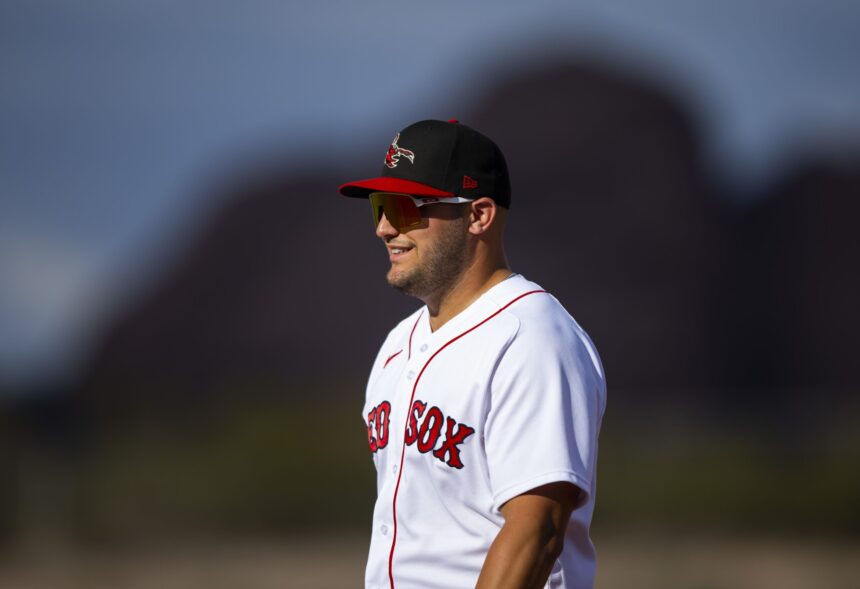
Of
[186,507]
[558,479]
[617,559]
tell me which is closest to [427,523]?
[558,479]

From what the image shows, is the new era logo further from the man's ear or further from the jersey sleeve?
the jersey sleeve

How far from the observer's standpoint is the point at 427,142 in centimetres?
293

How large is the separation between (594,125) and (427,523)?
29506 millimetres

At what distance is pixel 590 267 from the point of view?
28.0m

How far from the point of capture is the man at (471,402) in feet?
8.38

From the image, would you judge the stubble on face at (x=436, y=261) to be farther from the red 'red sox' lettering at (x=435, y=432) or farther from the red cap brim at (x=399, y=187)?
the red 'red sox' lettering at (x=435, y=432)

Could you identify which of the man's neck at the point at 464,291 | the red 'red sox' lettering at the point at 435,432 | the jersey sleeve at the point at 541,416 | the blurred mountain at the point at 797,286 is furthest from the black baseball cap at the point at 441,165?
the blurred mountain at the point at 797,286

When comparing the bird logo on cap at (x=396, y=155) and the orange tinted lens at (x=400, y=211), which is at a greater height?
the bird logo on cap at (x=396, y=155)

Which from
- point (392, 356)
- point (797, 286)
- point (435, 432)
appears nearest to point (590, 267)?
point (797, 286)

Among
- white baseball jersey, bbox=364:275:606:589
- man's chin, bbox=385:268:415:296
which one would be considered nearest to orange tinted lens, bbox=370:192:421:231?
man's chin, bbox=385:268:415:296

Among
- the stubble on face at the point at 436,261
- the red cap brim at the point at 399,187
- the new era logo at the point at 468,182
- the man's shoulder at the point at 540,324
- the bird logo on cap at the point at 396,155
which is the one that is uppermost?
the bird logo on cap at the point at 396,155

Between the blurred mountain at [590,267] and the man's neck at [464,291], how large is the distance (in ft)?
69.7

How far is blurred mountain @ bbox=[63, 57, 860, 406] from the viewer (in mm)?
27062

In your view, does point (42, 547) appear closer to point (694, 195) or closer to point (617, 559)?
point (617, 559)
